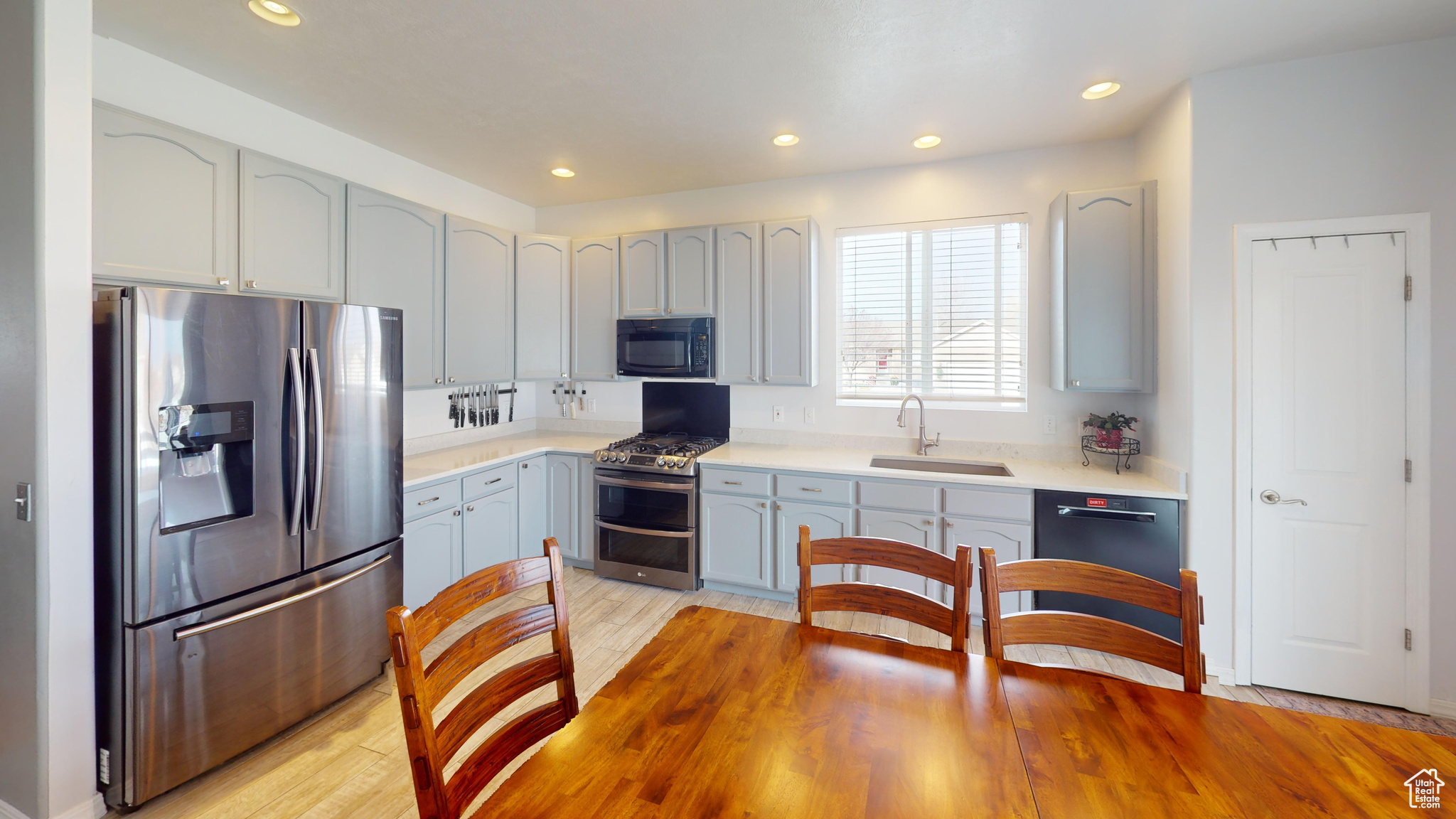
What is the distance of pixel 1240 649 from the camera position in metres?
2.41

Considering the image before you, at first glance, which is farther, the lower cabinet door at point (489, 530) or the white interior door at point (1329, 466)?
the lower cabinet door at point (489, 530)

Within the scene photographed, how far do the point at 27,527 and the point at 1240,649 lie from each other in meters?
4.42

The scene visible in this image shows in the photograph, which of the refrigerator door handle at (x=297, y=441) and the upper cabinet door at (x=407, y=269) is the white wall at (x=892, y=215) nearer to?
the upper cabinet door at (x=407, y=269)

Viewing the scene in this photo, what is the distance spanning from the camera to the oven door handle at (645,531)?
134 inches

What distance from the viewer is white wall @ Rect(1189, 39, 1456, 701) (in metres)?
2.16

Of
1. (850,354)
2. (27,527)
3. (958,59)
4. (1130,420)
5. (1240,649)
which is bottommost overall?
(1240,649)

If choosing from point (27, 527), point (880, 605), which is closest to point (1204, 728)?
point (880, 605)

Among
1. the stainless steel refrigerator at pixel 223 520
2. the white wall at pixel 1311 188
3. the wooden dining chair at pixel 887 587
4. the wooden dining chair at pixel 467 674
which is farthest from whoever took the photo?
the white wall at pixel 1311 188

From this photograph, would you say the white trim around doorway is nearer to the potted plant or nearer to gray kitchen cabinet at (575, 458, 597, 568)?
the potted plant

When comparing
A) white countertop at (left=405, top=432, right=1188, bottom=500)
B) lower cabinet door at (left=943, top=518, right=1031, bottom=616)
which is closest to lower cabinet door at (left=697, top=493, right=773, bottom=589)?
white countertop at (left=405, top=432, right=1188, bottom=500)

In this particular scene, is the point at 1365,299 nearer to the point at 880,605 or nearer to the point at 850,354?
the point at 850,354

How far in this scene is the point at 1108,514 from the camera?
8.62 feet

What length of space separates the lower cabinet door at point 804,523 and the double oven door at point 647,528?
54 cm

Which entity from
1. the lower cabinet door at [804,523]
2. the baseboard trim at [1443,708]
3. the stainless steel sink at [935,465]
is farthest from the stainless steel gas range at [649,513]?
the baseboard trim at [1443,708]
